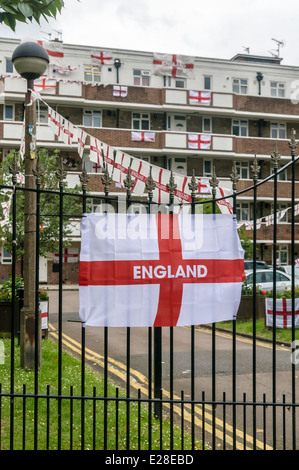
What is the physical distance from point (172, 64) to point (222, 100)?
14.7 ft

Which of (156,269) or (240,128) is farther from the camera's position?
(240,128)

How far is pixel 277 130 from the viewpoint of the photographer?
40.4 m

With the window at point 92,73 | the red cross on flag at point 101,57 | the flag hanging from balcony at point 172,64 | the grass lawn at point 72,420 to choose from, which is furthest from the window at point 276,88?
the grass lawn at point 72,420

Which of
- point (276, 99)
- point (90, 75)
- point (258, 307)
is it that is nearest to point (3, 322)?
point (258, 307)

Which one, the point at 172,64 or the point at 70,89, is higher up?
the point at 172,64

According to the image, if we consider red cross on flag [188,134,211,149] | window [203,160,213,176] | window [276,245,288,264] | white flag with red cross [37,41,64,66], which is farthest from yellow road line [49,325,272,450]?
window [276,245,288,264]

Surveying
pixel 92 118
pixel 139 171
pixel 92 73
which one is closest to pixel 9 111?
pixel 92 118

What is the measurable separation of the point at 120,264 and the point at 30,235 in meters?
3.88

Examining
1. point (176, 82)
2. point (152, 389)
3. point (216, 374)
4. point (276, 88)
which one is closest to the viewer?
point (152, 389)

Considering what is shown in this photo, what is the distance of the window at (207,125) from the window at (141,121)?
4243 millimetres

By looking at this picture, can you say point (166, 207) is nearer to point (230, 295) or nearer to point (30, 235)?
point (230, 295)

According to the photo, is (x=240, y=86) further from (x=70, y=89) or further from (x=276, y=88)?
(x=70, y=89)

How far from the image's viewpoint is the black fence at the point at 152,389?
3857 millimetres
